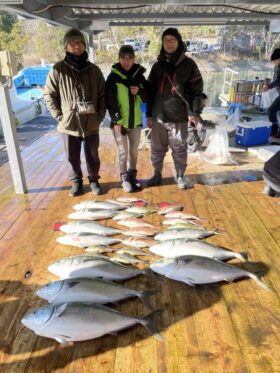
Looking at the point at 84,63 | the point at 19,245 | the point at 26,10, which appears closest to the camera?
A: the point at 19,245

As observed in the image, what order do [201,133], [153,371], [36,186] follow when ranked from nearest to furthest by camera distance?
[153,371] → [36,186] → [201,133]

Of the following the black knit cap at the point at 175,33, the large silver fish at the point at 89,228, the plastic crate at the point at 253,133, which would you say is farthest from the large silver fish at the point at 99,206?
the plastic crate at the point at 253,133

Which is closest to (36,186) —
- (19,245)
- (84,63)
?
(19,245)

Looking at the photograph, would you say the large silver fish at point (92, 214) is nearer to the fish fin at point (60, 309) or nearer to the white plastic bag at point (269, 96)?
the fish fin at point (60, 309)

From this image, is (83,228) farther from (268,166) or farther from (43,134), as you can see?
(43,134)

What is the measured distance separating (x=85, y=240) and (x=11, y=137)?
67.2 inches

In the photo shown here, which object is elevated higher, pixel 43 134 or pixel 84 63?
pixel 84 63

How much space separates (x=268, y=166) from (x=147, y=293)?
2158 millimetres

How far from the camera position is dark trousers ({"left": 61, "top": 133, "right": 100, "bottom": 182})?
11.9 feet

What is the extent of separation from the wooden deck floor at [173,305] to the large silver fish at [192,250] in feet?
0.63

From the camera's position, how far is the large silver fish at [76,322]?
1.75m

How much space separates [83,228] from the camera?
9.57 feet

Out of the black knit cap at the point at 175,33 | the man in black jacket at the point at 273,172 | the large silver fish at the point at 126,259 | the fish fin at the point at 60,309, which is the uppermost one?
the black knit cap at the point at 175,33

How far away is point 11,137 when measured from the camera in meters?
3.62
